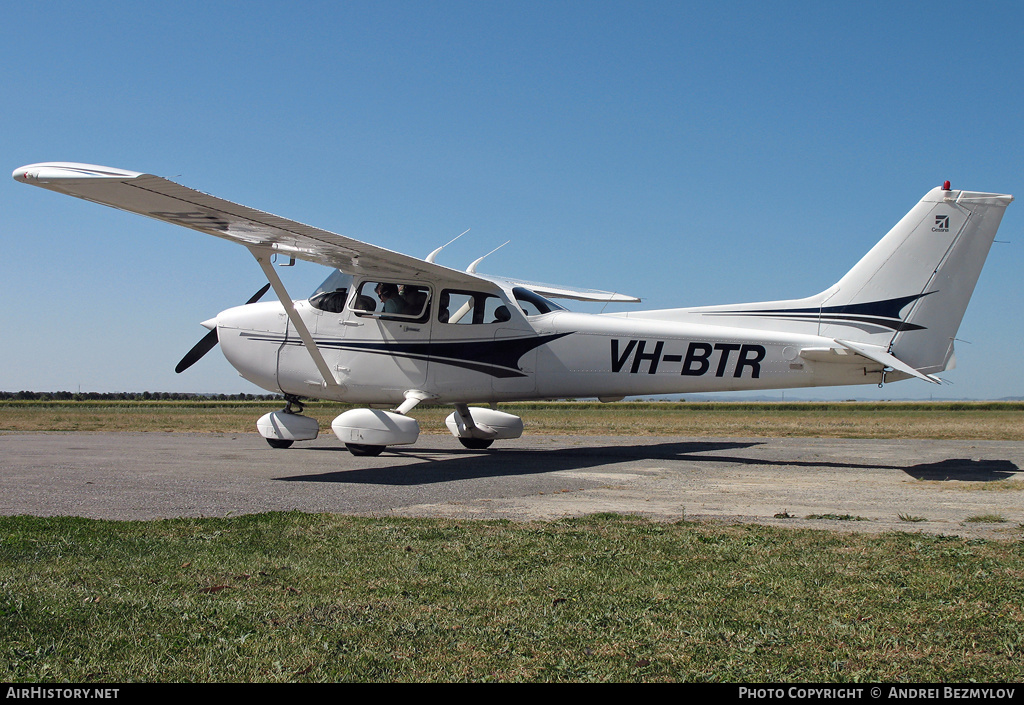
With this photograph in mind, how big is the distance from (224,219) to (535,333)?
5.16m

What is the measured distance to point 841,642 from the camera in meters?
3.26

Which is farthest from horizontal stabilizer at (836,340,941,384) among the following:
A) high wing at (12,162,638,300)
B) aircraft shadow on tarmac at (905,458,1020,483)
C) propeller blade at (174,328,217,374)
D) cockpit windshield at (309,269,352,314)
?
propeller blade at (174,328,217,374)

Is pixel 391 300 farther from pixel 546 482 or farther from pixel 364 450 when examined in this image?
pixel 546 482

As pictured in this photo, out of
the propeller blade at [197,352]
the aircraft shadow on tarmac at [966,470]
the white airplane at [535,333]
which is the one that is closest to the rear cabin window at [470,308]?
the white airplane at [535,333]

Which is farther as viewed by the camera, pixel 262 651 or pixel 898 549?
pixel 898 549

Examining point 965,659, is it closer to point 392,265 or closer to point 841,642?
point 841,642

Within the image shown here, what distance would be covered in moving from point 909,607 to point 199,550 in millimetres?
4213

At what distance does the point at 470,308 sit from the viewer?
42.9ft

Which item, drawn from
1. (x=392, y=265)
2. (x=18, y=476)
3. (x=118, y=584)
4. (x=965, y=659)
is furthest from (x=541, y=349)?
(x=965, y=659)

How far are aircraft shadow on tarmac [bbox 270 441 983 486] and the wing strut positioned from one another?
1.68 metres

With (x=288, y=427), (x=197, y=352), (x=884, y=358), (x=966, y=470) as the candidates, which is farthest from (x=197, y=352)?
(x=966, y=470)

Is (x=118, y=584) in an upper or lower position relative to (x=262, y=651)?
lower

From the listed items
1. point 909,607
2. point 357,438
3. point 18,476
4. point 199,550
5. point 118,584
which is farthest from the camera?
point 357,438

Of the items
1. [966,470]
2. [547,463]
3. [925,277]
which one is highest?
[925,277]
